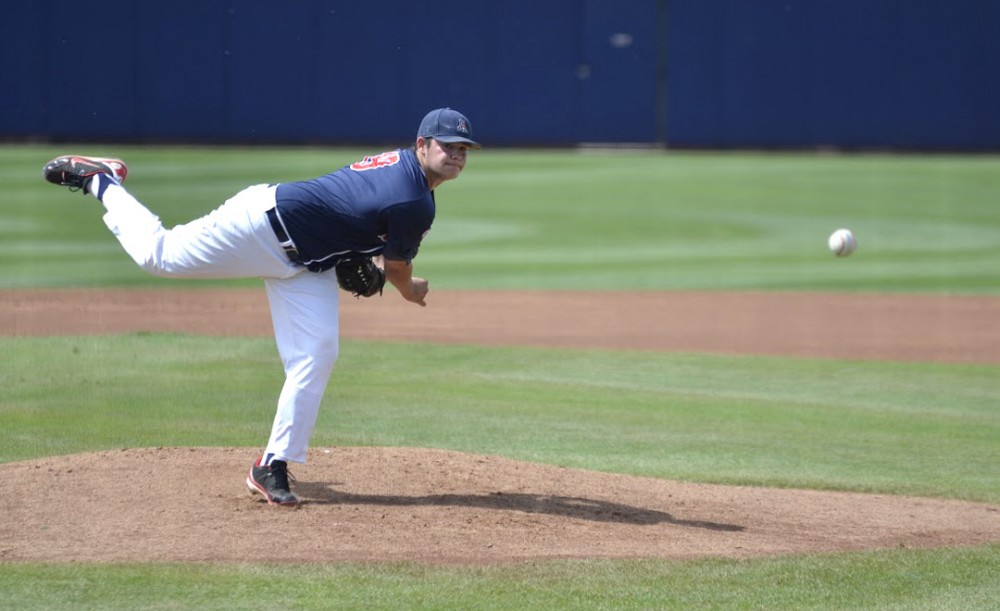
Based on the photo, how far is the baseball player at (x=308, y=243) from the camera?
5.52 metres

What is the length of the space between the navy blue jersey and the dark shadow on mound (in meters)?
1.09

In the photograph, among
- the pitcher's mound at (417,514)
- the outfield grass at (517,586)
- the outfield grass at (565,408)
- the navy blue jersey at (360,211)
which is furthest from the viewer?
the outfield grass at (565,408)

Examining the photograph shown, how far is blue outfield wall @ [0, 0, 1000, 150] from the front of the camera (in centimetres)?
3088

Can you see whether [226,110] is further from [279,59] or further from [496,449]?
[496,449]

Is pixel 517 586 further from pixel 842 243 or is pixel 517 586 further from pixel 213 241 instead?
pixel 842 243

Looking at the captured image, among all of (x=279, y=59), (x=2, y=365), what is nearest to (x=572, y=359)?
(x=2, y=365)

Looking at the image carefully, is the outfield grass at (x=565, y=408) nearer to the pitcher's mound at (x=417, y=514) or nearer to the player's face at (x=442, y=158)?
the pitcher's mound at (x=417, y=514)

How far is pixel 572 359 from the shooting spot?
35.3ft

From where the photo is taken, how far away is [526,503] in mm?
5973

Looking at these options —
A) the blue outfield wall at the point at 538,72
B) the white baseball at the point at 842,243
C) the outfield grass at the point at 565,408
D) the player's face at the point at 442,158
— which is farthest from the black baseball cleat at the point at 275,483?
the blue outfield wall at the point at 538,72

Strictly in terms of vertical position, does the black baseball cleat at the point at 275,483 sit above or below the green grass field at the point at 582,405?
above

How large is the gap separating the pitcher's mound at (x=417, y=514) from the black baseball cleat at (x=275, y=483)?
0.16 ft

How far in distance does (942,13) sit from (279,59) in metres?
16.4

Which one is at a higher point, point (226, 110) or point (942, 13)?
point (942, 13)
